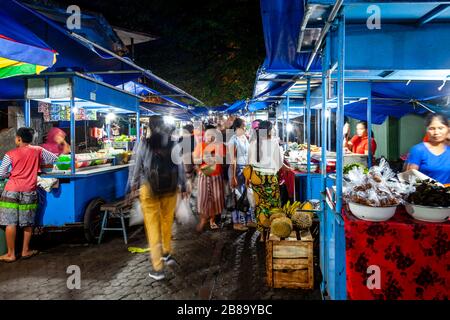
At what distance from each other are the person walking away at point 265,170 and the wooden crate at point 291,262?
1564mm

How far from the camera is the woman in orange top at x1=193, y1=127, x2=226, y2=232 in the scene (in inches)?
260

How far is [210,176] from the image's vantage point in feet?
22.1

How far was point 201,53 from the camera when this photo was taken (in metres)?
18.1

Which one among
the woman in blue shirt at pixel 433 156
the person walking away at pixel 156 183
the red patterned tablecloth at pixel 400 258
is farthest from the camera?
the person walking away at pixel 156 183

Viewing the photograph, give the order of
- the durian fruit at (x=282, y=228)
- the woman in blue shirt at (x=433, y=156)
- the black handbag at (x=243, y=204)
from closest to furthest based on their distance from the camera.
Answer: the woman in blue shirt at (x=433, y=156) → the durian fruit at (x=282, y=228) → the black handbag at (x=243, y=204)

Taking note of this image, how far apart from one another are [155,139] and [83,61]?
393 centimetres

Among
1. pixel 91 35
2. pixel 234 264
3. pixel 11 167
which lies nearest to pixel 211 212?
pixel 234 264

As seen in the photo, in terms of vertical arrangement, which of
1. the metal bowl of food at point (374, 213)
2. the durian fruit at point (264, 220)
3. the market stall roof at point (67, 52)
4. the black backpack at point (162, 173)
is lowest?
the durian fruit at point (264, 220)

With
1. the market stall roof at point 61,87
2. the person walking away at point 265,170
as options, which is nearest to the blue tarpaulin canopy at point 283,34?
the person walking away at point 265,170

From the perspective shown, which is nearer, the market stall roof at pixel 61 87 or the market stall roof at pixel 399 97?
the market stall roof at pixel 61 87

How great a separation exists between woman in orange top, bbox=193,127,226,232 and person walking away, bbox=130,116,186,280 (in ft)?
5.93

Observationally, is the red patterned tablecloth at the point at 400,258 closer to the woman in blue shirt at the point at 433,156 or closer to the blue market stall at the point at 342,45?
the blue market stall at the point at 342,45

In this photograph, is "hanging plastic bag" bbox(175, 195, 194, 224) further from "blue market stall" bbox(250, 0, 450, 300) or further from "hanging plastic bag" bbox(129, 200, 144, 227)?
"blue market stall" bbox(250, 0, 450, 300)

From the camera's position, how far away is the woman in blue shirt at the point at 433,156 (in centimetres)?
386
